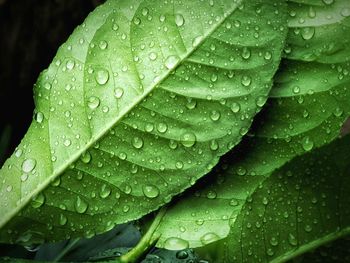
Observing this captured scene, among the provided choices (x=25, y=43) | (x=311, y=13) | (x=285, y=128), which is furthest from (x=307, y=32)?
(x=25, y=43)

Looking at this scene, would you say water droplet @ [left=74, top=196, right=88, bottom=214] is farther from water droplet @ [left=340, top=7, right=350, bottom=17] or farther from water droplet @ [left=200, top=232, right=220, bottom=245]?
water droplet @ [left=340, top=7, right=350, bottom=17]

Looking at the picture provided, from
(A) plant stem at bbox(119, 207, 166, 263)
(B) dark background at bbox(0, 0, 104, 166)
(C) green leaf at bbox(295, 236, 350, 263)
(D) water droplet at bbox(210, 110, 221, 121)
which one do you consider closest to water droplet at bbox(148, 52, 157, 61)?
(D) water droplet at bbox(210, 110, 221, 121)

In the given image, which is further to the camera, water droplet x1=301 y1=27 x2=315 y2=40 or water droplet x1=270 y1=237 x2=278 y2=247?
water droplet x1=301 y1=27 x2=315 y2=40

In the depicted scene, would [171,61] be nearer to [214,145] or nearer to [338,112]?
[214,145]

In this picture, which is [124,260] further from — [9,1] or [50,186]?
[9,1]

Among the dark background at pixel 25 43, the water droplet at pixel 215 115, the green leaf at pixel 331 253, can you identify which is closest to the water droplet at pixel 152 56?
the water droplet at pixel 215 115
